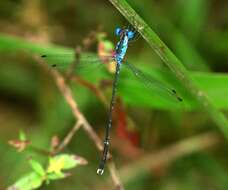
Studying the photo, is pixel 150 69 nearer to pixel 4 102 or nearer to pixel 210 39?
pixel 210 39

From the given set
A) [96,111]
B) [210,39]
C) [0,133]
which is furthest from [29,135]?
[210,39]

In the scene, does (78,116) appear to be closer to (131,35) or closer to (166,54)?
(131,35)

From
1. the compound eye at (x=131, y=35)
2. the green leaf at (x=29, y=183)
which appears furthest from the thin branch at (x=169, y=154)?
the green leaf at (x=29, y=183)

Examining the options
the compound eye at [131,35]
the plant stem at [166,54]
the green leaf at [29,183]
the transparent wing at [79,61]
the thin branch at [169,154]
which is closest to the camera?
the plant stem at [166,54]

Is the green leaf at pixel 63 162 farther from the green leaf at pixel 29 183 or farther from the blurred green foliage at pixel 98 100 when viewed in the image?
the blurred green foliage at pixel 98 100

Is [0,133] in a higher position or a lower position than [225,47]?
higher

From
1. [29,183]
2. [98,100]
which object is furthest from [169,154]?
[29,183]

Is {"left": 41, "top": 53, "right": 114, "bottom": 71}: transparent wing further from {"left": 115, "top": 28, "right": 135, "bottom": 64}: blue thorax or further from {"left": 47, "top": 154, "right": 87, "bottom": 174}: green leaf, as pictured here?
{"left": 47, "top": 154, "right": 87, "bottom": 174}: green leaf
